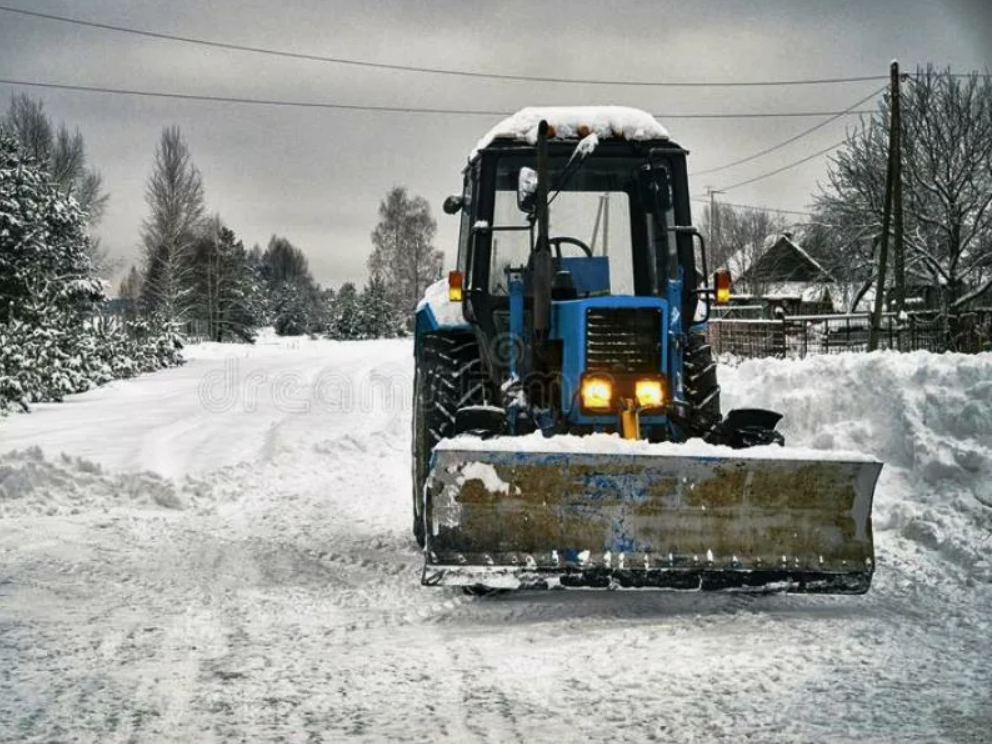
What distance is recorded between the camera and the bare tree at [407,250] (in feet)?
208

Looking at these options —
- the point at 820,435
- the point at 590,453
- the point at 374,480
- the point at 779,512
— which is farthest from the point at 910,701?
the point at 374,480

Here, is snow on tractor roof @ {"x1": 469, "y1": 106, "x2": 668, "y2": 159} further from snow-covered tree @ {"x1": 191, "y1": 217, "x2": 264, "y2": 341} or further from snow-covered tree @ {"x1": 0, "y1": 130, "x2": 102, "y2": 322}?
snow-covered tree @ {"x1": 191, "y1": 217, "x2": 264, "y2": 341}

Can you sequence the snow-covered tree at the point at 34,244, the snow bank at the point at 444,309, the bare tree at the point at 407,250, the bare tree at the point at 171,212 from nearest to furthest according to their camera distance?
the snow bank at the point at 444,309 → the snow-covered tree at the point at 34,244 → the bare tree at the point at 171,212 → the bare tree at the point at 407,250

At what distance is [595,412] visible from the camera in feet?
16.9

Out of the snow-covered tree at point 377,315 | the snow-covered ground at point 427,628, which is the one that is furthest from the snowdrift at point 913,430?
the snow-covered tree at point 377,315

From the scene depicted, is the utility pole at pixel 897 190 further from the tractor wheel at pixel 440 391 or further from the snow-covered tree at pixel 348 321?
the snow-covered tree at pixel 348 321

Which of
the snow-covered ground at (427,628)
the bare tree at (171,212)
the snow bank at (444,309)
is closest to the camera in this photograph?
the snow-covered ground at (427,628)

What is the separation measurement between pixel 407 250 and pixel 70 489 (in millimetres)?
57043

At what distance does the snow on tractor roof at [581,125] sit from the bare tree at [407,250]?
189 feet

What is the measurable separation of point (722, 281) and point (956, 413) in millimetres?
2771

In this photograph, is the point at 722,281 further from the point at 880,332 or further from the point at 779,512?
the point at 880,332

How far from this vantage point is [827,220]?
3117 centimetres

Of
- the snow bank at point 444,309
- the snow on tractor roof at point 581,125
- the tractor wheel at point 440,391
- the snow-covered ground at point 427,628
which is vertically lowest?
the snow-covered ground at point 427,628

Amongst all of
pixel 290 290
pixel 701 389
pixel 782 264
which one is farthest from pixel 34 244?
pixel 290 290
